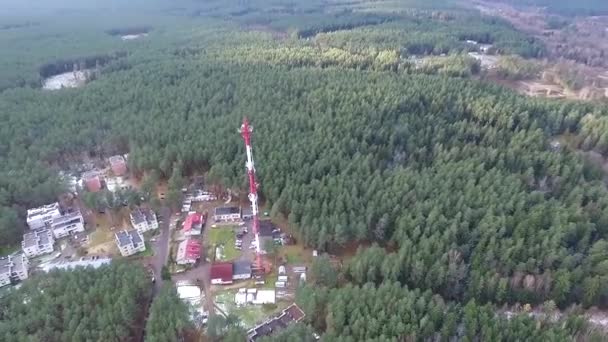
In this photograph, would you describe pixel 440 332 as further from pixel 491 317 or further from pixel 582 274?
pixel 582 274

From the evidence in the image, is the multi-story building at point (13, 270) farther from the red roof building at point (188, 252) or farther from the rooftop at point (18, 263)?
the red roof building at point (188, 252)

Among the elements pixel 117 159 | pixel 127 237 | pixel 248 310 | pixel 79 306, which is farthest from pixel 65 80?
pixel 248 310

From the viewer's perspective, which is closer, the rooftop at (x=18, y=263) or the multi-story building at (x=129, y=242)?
the rooftop at (x=18, y=263)

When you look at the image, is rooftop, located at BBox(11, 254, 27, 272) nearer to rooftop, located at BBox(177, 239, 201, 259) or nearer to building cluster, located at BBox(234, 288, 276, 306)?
rooftop, located at BBox(177, 239, 201, 259)

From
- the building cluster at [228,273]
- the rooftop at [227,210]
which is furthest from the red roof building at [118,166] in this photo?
the building cluster at [228,273]

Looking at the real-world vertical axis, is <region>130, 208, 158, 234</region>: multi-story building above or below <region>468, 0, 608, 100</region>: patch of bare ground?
below

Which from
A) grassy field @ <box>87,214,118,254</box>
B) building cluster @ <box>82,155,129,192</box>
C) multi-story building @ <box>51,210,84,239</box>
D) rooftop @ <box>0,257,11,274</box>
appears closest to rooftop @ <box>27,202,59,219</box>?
multi-story building @ <box>51,210,84,239</box>

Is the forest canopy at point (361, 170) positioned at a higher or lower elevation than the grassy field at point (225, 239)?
higher
